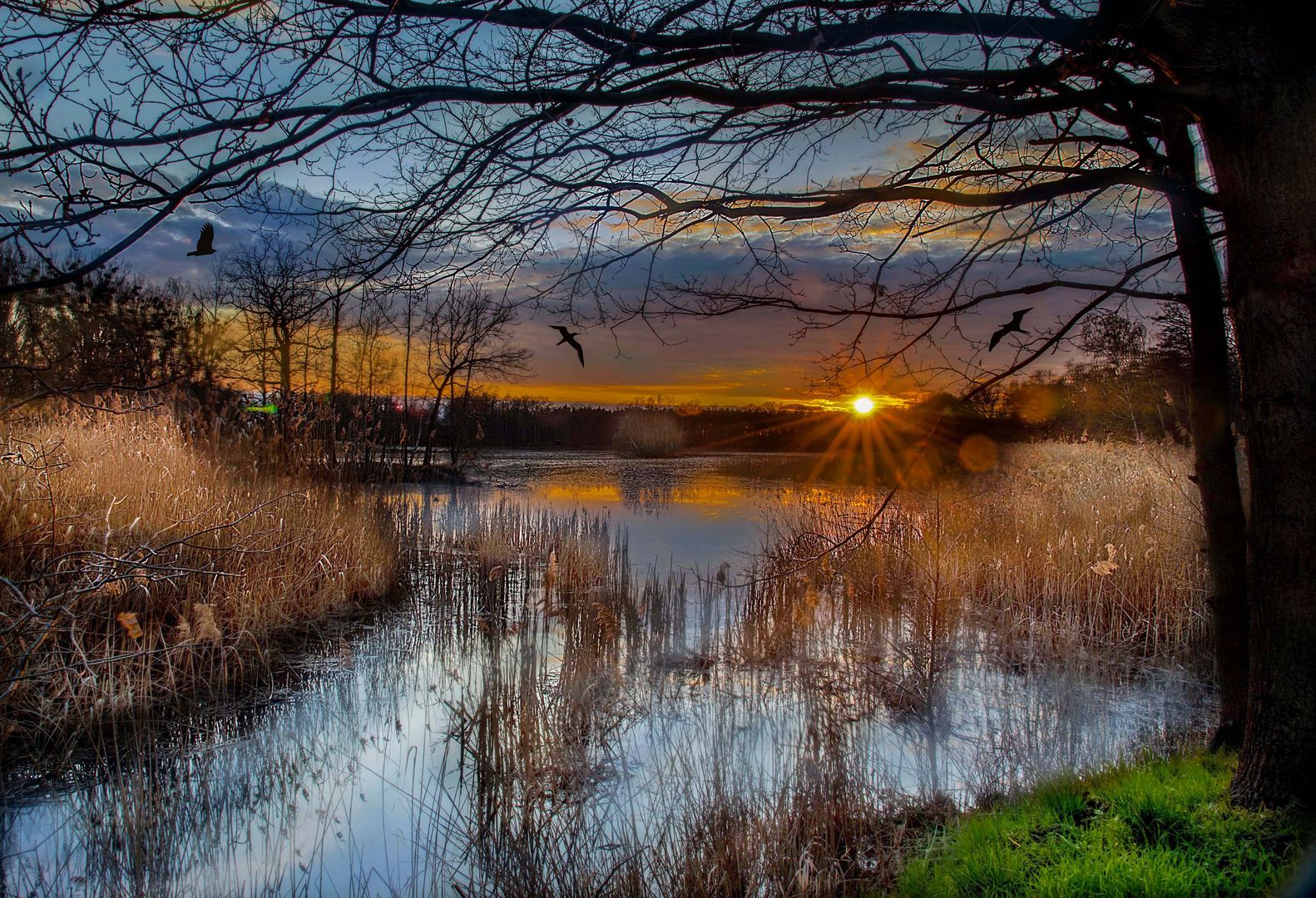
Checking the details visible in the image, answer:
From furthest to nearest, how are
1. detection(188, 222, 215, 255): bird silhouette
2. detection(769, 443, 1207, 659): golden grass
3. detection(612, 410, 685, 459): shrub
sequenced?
detection(612, 410, 685, 459): shrub → detection(769, 443, 1207, 659): golden grass → detection(188, 222, 215, 255): bird silhouette

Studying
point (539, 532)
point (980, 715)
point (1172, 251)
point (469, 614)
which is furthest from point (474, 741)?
point (539, 532)

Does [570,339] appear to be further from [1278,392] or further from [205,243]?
[1278,392]

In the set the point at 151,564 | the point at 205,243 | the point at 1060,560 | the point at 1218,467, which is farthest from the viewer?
the point at 1060,560

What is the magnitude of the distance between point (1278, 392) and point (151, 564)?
5118mm

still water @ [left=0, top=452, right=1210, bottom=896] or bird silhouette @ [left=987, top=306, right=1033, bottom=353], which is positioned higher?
bird silhouette @ [left=987, top=306, right=1033, bottom=353]

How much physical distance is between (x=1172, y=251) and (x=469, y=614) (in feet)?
21.5

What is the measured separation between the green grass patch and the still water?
64 cm

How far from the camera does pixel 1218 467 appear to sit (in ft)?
10.8

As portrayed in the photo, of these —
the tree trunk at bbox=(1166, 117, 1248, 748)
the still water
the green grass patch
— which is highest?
the tree trunk at bbox=(1166, 117, 1248, 748)

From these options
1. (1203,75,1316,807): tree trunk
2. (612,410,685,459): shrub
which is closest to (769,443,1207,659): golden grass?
(1203,75,1316,807): tree trunk

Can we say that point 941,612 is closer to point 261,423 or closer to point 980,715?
point 980,715

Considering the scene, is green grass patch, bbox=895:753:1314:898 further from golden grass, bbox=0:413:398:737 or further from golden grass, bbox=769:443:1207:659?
golden grass, bbox=0:413:398:737

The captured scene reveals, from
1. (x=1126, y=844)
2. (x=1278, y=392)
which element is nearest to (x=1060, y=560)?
Answer: (x=1278, y=392)

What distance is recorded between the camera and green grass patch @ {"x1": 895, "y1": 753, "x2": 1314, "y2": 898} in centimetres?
220
